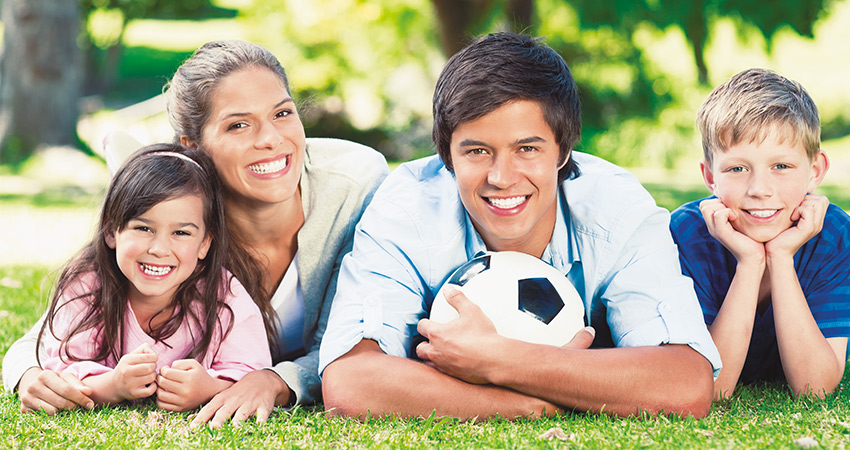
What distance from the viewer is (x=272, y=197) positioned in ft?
12.7

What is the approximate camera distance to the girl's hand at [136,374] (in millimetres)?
3430

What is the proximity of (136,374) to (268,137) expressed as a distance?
46.3 inches

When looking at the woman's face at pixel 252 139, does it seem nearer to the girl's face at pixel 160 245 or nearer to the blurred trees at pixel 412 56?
the girl's face at pixel 160 245

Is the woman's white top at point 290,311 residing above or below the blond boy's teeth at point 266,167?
below

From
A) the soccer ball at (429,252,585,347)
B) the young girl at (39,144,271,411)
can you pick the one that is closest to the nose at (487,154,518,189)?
the soccer ball at (429,252,585,347)

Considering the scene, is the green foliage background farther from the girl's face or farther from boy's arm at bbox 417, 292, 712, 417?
boy's arm at bbox 417, 292, 712, 417

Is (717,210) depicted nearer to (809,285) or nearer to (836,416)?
(809,285)

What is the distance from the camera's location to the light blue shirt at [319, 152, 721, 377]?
3.33m

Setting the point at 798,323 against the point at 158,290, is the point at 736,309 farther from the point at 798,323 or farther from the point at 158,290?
the point at 158,290

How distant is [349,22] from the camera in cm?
2116

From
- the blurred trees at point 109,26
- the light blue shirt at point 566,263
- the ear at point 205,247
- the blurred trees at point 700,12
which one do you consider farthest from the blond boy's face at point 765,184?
the blurred trees at point 109,26

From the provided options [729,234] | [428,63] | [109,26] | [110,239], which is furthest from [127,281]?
[109,26]

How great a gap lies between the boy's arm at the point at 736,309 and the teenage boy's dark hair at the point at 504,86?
0.81 m

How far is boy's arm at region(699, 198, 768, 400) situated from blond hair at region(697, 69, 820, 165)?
353 millimetres
